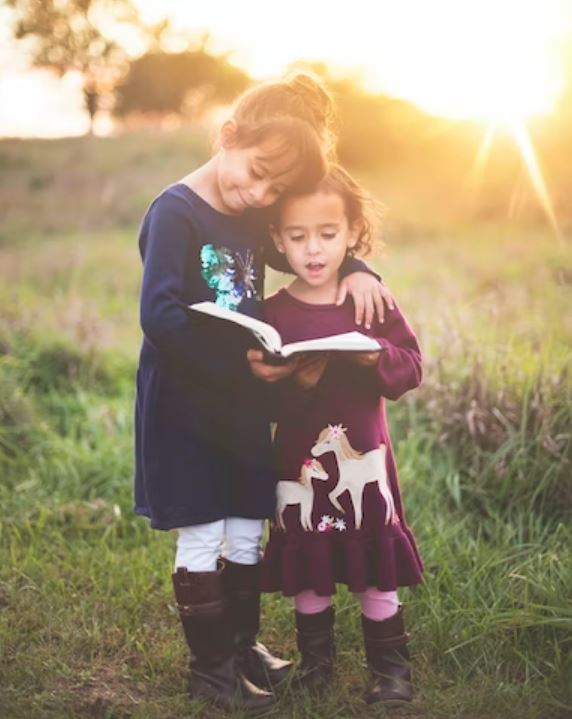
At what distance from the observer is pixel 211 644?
9.16ft

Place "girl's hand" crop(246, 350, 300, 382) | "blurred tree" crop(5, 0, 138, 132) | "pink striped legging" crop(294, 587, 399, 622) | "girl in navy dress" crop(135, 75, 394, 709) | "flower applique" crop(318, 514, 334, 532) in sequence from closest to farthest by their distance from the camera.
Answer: "girl's hand" crop(246, 350, 300, 382)
"girl in navy dress" crop(135, 75, 394, 709)
"flower applique" crop(318, 514, 334, 532)
"pink striped legging" crop(294, 587, 399, 622)
"blurred tree" crop(5, 0, 138, 132)

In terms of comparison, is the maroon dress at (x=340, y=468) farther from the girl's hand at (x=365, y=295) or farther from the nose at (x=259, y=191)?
the nose at (x=259, y=191)

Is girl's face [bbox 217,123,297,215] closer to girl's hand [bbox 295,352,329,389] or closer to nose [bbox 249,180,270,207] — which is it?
nose [bbox 249,180,270,207]

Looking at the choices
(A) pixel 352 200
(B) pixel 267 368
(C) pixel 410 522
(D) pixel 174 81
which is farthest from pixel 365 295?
(D) pixel 174 81

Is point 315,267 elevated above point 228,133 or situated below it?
below

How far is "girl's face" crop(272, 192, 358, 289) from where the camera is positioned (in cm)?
267

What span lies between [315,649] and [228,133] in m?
1.67

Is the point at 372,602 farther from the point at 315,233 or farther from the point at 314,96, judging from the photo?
the point at 314,96

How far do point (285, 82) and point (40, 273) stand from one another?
8303mm

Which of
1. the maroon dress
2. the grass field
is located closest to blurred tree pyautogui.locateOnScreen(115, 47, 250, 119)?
the grass field

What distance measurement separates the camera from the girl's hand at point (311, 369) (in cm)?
252

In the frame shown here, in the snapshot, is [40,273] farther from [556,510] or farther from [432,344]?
[556,510]

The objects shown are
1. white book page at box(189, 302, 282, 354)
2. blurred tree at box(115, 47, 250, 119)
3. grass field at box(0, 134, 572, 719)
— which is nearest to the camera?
white book page at box(189, 302, 282, 354)

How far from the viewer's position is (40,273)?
34.6 ft
